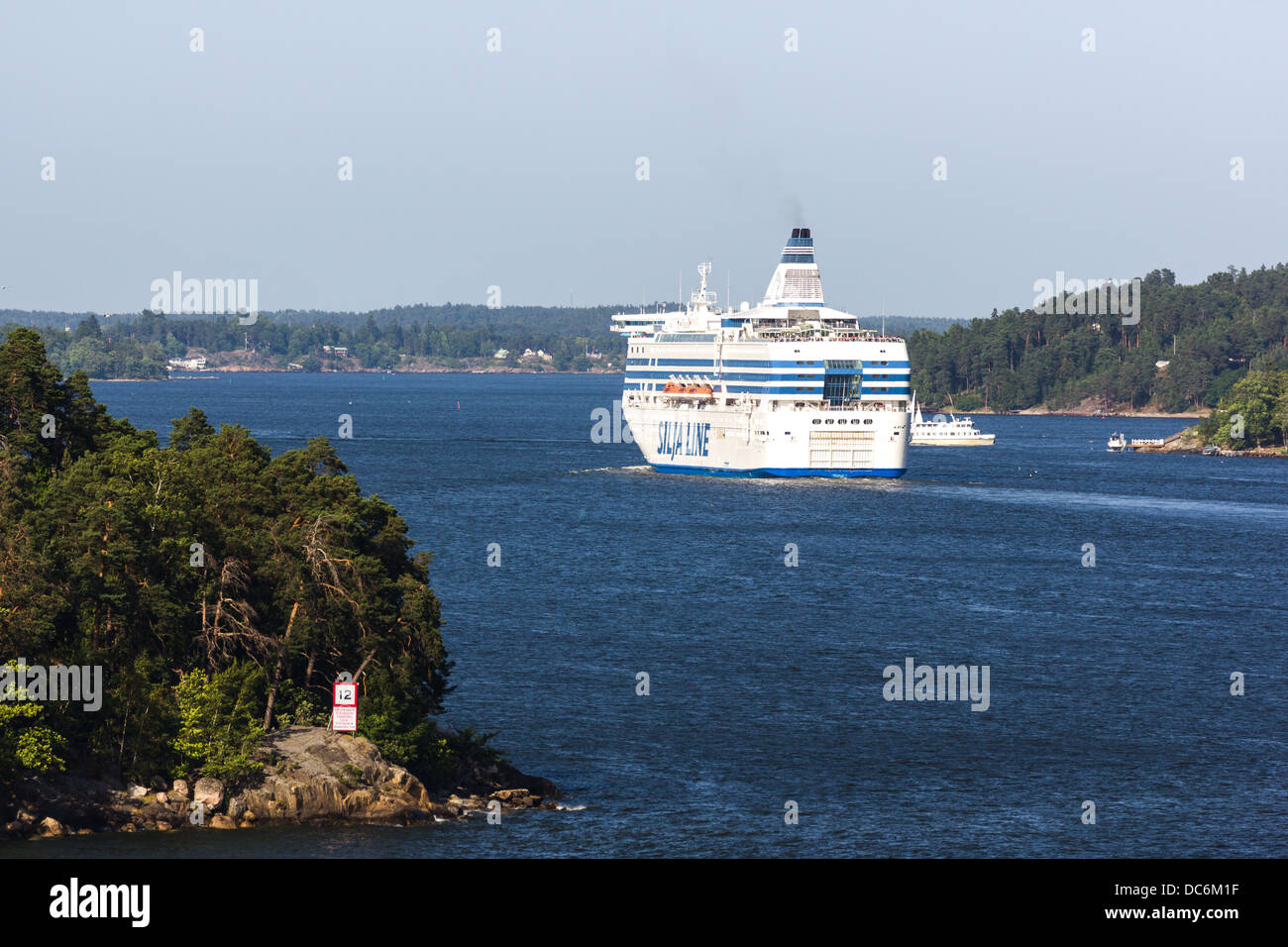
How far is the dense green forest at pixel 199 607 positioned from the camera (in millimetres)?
40062

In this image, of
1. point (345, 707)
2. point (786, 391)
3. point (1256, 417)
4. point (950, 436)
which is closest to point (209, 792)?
point (345, 707)

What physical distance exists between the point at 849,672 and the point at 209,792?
2714 cm

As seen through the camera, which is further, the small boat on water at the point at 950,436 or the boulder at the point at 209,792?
the small boat on water at the point at 950,436

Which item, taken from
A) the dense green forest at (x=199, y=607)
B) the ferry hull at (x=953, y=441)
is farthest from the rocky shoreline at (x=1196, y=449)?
the dense green forest at (x=199, y=607)

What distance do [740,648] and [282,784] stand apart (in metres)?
27.0

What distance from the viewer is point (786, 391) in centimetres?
12269

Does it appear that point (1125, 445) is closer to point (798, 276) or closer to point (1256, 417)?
point (1256, 417)

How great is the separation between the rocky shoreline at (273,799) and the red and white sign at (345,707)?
0.31 meters

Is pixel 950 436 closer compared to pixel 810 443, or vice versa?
pixel 810 443

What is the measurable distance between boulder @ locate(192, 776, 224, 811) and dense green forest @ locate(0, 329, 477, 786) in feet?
1.36

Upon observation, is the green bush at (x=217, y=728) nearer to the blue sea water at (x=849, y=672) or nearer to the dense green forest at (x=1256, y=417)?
the blue sea water at (x=849, y=672)

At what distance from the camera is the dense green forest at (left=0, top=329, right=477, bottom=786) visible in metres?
40.1

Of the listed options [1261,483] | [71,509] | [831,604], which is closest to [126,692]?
[71,509]
